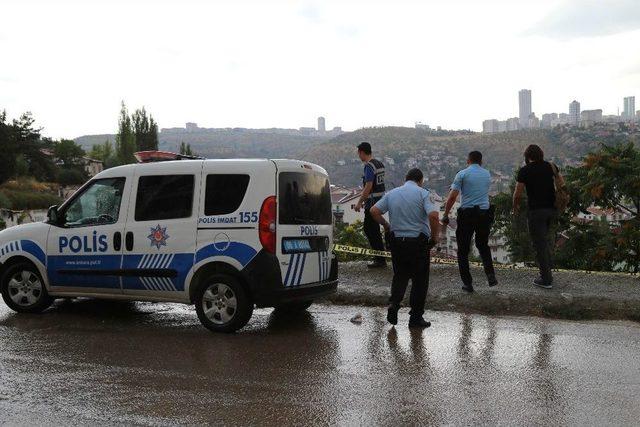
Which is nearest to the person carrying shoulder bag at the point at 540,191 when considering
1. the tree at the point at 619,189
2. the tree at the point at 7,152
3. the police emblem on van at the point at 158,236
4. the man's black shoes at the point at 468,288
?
the man's black shoes at the point at 468,288

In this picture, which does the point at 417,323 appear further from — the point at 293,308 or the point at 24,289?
the point at 24,289

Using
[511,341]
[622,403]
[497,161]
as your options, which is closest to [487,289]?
[511,341]

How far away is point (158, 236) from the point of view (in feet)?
24.6

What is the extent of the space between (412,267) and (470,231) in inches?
66.9

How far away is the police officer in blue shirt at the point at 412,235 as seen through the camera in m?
7.19

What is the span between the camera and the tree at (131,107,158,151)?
10175cm

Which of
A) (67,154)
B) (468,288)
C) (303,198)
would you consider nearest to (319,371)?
(303,198)

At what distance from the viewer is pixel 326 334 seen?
23.5ft

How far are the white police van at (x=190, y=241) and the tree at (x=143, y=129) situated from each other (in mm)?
96783

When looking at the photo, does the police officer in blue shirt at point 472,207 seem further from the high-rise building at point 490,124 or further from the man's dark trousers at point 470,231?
the high-rise building at point 490,124

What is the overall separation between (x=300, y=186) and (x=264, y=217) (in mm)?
658

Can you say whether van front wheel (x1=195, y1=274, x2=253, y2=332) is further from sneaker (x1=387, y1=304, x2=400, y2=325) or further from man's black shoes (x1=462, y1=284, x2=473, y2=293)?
man's black shoes (x1=462, y1=284, x2=473, y2=293)

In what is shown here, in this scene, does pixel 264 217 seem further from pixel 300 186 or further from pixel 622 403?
pixel 622 403

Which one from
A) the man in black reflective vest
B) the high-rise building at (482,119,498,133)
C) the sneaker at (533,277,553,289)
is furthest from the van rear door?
the high-rise building at (482,119,498,133)
